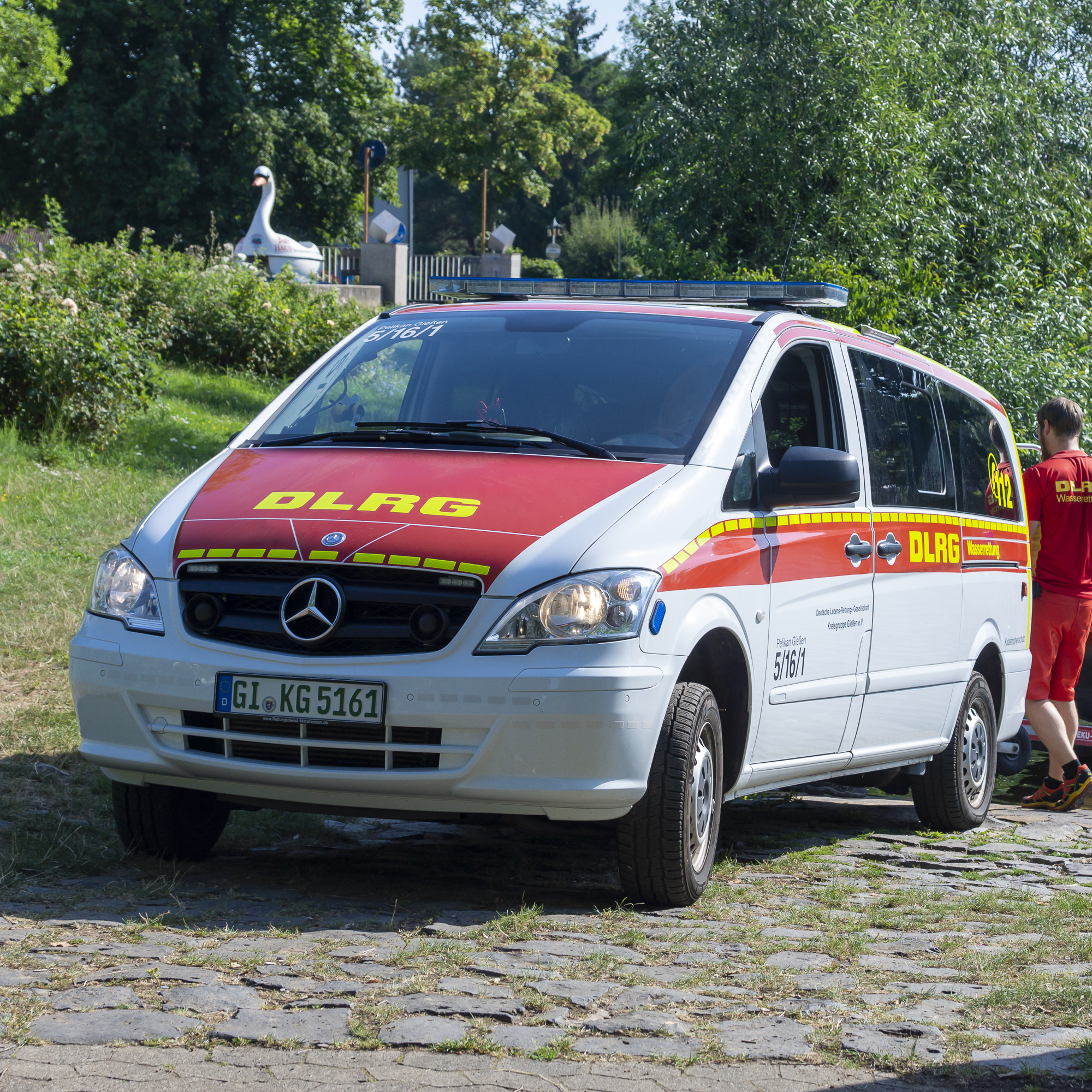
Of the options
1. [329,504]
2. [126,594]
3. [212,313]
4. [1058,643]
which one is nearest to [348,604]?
[329,504]

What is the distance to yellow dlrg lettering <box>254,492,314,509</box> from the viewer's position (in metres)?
4.70

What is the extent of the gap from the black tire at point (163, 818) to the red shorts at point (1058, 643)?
4.84 metres

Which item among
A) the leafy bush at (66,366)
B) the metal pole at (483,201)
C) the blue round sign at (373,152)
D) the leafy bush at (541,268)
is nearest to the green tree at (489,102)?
the metal pole at (483,201)

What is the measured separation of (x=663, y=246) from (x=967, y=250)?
4.04 meters

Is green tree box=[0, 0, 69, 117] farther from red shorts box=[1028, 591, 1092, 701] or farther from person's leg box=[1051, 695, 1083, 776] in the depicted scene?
person's leg box=[1051, 695, 1083, 776]

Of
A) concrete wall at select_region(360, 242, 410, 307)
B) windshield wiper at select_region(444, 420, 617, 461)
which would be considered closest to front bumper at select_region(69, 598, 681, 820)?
windshield wiper at select_region(444, 420, 617, 461)

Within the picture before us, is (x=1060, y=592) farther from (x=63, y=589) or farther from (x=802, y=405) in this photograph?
(x=63, y=589)

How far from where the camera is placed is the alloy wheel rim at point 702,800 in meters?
4.71

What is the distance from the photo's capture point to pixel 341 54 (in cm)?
4781

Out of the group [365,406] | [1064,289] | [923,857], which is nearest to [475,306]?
[365,406]

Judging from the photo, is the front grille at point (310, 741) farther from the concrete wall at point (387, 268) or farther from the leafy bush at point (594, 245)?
the leafy bush at point (594, 245)

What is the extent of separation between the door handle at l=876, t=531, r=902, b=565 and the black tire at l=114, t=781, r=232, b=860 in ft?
8.83

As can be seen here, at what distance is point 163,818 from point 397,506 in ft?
4.64

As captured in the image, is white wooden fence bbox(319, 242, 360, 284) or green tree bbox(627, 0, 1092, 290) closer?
green tree bbox(627, 0, 1092, 290)
